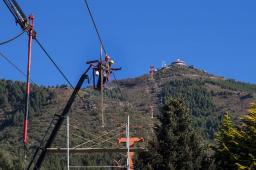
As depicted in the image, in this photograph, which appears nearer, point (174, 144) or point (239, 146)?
point (174, 144)

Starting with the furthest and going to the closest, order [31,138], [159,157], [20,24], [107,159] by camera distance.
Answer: [31,138], [107,159], [159,157], [20,24]

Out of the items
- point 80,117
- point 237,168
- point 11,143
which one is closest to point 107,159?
point 11,143

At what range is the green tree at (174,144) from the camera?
44406mm

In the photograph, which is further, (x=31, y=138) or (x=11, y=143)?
(x=31, y=138)

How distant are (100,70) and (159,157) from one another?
625 inches

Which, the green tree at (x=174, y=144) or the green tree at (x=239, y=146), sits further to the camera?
the green tree at (x=239, y=146)

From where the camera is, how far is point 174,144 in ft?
149

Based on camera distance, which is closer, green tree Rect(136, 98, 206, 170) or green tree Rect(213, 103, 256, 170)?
green tree Rect(136, 98, 206, 170)

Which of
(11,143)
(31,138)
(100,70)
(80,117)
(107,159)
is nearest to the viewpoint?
(100,70)

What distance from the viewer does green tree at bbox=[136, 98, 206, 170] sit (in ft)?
146

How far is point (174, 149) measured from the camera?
149ft

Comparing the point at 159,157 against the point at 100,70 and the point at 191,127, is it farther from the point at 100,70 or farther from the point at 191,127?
the point at 100,70

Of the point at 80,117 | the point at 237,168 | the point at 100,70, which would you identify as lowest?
the point at 237,168

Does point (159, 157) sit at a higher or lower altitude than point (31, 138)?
lower
